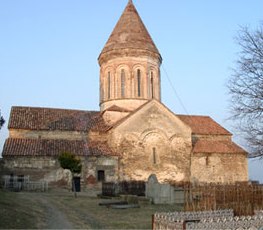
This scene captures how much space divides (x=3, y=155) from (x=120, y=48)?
12418 mm

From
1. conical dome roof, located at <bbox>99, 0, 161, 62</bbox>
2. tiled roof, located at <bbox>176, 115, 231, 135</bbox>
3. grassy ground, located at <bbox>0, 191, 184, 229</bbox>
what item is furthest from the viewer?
tiled roof, located at <bbox>176, 115, 231, 135</bbox>

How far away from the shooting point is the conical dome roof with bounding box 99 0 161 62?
28.6 metres

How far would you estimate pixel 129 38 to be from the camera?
2912 cm

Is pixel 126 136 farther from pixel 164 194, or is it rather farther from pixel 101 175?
pixel 164 194

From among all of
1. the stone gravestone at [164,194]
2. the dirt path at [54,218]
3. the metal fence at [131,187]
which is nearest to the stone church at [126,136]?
the metal fence at [131,187]

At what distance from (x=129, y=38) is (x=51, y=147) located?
1121 centimetres

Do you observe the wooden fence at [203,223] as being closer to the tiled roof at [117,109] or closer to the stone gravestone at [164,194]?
the stone gravestone at [164,194]

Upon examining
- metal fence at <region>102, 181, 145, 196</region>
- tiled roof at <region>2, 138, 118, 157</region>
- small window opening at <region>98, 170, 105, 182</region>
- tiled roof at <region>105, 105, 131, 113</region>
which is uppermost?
tiled roof at <region>105, 105, 131, 113</region>

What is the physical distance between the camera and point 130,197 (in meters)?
17.9

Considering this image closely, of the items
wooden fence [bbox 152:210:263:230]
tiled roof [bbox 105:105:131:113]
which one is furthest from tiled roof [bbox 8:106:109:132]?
wooden fence [bbox 152:210:263:230]

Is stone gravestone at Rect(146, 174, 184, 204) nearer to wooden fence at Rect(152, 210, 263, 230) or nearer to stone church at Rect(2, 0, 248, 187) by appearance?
stone church at Rect(2, 0, 248, 187)

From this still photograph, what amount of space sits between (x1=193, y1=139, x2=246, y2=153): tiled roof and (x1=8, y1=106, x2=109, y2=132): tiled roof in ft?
25.2

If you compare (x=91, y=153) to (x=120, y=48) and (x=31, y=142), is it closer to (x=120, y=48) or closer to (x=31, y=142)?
(x=31, y=142)

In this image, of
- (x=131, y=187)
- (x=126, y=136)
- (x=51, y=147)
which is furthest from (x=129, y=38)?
(x=131, y=187)
